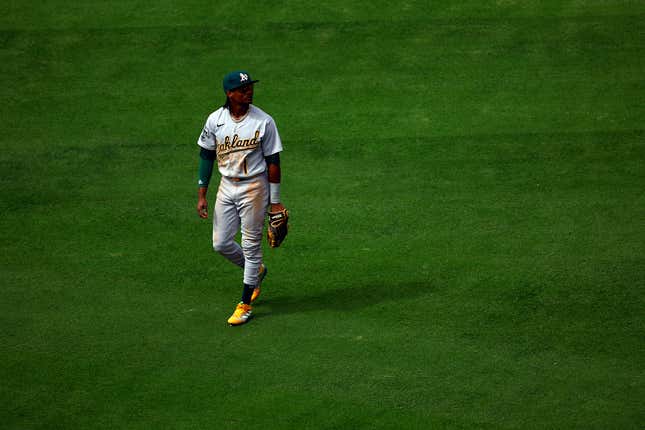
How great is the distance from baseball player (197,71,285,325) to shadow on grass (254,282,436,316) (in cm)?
33

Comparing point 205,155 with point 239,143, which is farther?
point 205,155

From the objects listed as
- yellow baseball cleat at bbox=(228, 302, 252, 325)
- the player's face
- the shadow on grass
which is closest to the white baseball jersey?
the player's face

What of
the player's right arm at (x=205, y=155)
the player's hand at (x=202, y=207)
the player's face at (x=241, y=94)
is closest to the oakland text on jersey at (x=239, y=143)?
the player's right arm at (x=205, y=155)

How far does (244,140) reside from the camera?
7512mm

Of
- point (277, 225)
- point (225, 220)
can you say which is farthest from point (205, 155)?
point (277, 225)

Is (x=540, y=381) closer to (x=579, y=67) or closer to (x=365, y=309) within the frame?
(x=365, y=309)

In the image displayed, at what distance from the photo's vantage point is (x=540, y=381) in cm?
674

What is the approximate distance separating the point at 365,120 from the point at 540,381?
5.03 metres

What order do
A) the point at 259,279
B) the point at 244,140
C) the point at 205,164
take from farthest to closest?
the point at 259,279
the point at 205,164
the point at 244,140

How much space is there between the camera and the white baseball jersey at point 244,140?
7.52 metres

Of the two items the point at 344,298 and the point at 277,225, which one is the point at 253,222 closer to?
the point at 277,225

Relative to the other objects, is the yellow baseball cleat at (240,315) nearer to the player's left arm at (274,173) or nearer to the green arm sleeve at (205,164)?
the player's left arm at (274,173)

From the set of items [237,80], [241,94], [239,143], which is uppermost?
[237,80]

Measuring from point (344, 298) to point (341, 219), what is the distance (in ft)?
4.79
